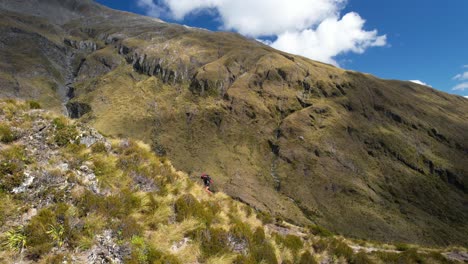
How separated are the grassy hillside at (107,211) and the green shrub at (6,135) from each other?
1.8 inches

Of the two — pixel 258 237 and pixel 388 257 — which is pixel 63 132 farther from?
pixel 388 257

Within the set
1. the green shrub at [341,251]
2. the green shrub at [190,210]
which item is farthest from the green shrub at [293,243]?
the green shrub at [190,210]

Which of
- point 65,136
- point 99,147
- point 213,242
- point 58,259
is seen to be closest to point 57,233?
point 58,259

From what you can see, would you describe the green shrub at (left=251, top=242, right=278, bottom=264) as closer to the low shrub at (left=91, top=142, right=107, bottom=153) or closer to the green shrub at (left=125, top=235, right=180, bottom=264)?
the green shrub at (left=125, top=235, right=180, bottom=264)

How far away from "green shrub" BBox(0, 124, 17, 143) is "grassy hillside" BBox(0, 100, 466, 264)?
0.15 feet

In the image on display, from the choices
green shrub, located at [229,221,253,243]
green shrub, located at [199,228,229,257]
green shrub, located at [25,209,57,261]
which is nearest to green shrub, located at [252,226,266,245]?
green shrub, located at [229,221,253,243]

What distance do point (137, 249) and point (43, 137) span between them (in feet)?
22.8

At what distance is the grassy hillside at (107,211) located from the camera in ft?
29.2

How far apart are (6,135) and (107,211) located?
5.37 m

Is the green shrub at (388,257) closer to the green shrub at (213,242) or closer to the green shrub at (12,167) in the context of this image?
the green shrub at (213,242)

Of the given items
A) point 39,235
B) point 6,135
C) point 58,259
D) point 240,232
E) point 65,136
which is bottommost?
point 58,259

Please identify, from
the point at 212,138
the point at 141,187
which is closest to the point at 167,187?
the point at 141,187

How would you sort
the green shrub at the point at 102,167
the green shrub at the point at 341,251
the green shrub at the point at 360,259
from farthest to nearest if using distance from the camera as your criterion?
the green shrub at the point at 341,251 → the green shrub at the point at 360,259 → the green shrub at the point at 102,167

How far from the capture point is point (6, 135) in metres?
11.6
